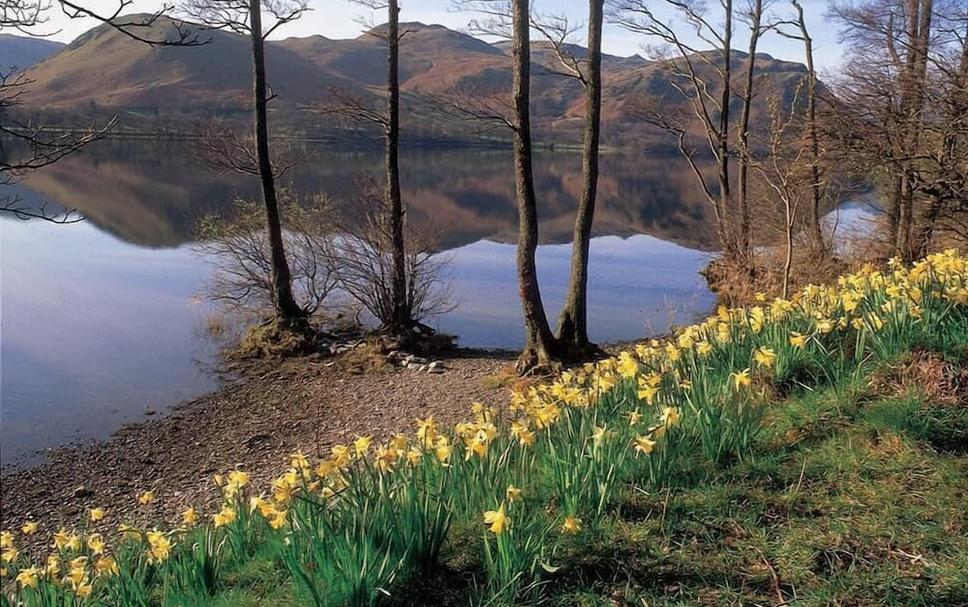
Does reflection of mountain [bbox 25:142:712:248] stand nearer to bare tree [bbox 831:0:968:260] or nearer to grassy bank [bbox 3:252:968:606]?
bare tree [bbox 831:0:968:260]

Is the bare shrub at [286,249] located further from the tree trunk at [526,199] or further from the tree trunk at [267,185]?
the tree trunk at [526,199]

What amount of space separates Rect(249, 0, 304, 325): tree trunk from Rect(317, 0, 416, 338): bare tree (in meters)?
0.99

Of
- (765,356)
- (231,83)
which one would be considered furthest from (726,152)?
(231,83)

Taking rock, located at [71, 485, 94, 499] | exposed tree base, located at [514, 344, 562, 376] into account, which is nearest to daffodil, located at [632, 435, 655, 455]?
rock, located at [71, 485, 94, 499]

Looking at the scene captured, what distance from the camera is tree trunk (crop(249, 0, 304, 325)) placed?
12609 mm

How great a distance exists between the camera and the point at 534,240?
10438mm

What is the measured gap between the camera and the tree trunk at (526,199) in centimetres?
997

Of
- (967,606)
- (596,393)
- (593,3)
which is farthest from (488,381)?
(967,606)

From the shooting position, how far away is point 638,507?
3.72 meters

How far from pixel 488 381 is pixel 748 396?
6.55 metres

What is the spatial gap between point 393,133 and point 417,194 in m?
23.4

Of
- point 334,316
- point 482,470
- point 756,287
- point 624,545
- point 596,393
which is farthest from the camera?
point 756,287

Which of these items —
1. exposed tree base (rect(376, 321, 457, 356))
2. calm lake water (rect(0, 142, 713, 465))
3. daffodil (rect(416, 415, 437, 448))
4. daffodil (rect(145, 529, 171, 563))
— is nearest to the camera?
daffodil (rect(145, 529, 171, 563))

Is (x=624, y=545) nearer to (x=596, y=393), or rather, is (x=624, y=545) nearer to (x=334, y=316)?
(x=596, y=393)
